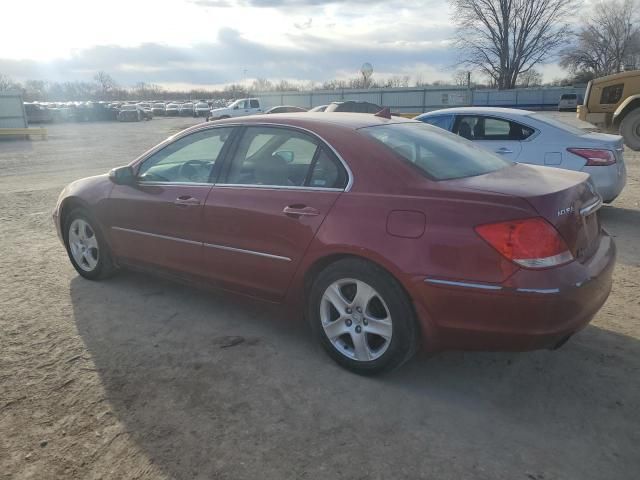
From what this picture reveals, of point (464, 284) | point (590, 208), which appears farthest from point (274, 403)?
point (590, 208)

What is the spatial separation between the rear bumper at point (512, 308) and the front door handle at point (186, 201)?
73.3 inches

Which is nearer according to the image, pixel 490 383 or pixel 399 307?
pixel 399 307

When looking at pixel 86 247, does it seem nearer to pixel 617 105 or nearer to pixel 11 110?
pixel 617 105

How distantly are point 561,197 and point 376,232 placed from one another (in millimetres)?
1010

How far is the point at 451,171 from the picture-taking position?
3.25 meters

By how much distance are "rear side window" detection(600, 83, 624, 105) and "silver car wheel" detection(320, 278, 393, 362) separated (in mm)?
15995

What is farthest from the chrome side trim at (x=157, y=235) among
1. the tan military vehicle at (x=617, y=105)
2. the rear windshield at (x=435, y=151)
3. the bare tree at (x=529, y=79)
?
the bare tree at (x=529, y=79)

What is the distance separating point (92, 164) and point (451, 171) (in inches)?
569

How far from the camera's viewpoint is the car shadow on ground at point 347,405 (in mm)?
2467

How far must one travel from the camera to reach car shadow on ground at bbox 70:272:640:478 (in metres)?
2.47

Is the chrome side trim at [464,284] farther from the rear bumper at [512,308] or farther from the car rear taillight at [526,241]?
the car rear taillight at [526,241]

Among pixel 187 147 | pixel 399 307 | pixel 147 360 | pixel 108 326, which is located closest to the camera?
pixel 399 307

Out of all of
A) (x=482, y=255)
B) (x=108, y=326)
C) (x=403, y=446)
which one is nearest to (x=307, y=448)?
(x=403, y=446)

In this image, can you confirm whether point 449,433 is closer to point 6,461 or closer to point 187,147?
point 6,461
